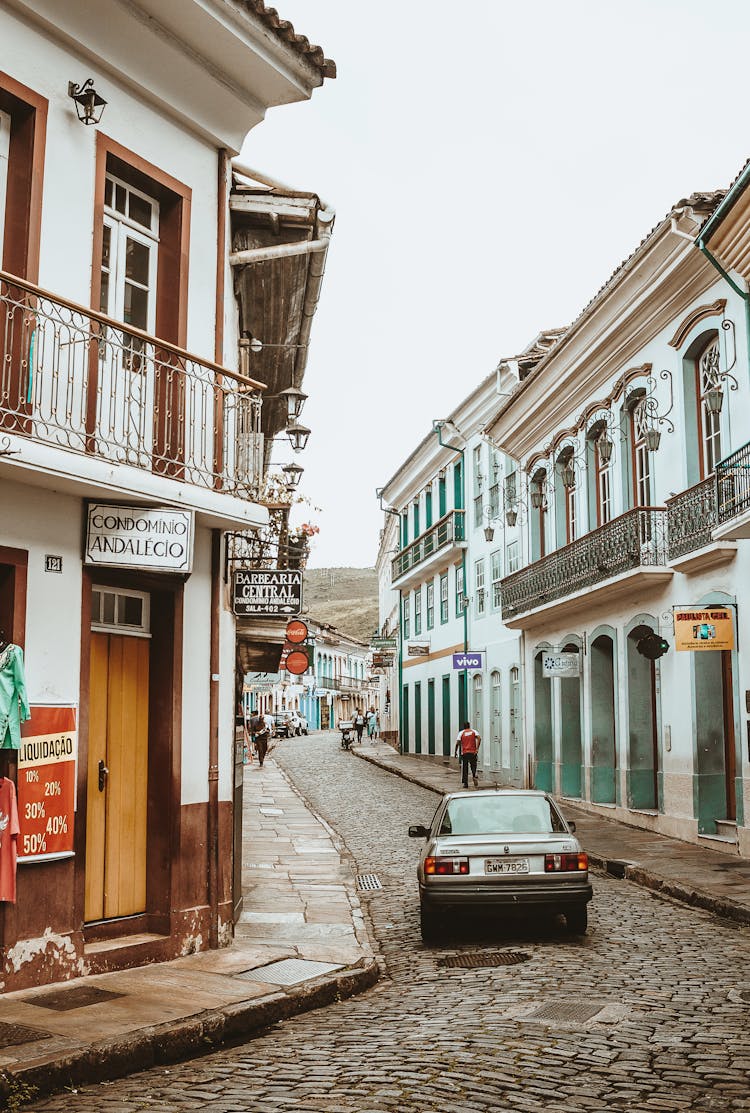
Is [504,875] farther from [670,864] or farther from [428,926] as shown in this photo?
[670,864]

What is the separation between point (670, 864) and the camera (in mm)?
14961

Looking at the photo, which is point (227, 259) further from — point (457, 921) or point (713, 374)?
point (713, 374)

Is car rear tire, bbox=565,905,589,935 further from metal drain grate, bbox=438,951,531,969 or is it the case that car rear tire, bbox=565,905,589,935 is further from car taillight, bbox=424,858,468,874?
car taillight, bbox=424,858,468,874

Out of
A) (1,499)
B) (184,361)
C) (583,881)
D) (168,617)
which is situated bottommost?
(583,881)

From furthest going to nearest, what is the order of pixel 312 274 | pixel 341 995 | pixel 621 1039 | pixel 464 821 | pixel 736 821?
pixel 736 821
pixel 312 274
pixel 464 821
pixel 341 995
pixel 621 1039

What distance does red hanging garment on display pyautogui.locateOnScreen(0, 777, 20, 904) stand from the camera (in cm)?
759

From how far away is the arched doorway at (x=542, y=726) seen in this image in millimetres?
25953

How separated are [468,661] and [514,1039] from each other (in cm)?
1996

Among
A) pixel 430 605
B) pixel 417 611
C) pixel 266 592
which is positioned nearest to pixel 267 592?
pixel 266 592

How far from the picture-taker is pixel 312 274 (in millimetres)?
13109

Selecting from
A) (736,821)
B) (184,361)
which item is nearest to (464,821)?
(184,361)

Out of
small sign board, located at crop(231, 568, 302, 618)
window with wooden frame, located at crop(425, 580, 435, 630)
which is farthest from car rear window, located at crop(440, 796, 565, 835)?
window with wooden frame, located at crop(425, 580, 435, 630)

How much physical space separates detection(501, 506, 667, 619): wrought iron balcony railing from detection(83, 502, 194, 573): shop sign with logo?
11145mm

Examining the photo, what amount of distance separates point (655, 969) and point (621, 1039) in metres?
2.34
